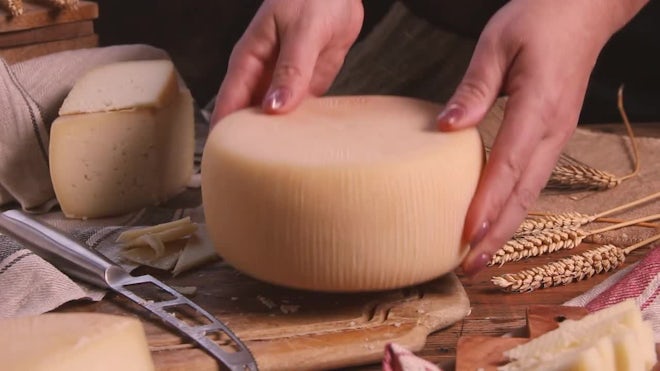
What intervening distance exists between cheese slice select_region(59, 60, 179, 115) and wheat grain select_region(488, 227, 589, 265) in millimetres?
739

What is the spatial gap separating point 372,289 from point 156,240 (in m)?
0.43

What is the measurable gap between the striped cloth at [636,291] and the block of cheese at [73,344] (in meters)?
0.65

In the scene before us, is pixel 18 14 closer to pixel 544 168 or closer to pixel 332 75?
pixel 332 75

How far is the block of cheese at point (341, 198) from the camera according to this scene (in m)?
1.35

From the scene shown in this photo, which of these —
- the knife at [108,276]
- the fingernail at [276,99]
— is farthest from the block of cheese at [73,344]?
the fingernail at [276,99]

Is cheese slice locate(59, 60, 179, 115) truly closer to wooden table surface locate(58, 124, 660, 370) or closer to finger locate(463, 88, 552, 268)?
wooden table surface locate(58, 124, 660, 370)

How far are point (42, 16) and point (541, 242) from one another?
1250mm

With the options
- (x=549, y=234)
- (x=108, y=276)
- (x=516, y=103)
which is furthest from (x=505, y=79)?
(x=108, y=276)

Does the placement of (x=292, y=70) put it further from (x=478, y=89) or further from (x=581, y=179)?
(x=581, y=179)

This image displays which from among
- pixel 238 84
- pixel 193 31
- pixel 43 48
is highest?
pixel 238 84

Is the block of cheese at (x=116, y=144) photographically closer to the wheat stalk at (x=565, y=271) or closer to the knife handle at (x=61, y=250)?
the knife handle at (x=61, y=250)

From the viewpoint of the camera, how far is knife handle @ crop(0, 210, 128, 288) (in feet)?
5.03

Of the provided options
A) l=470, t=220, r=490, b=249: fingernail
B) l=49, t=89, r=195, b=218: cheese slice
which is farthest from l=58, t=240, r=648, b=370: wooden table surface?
l=49, t=89, r=195, b=218: cheese slice

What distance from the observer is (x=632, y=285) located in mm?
1509
